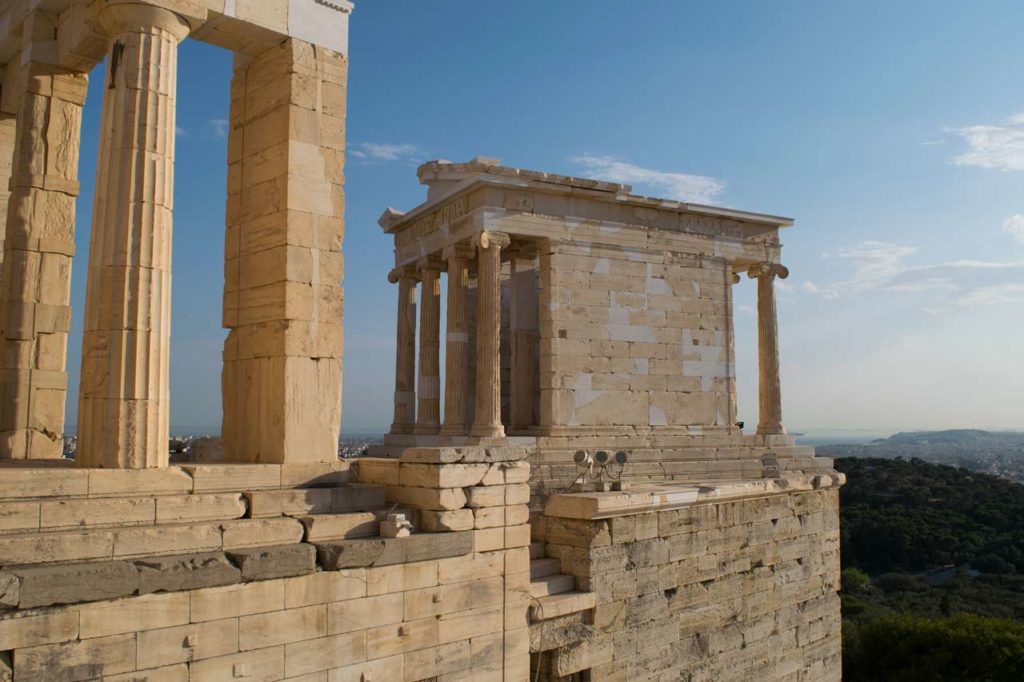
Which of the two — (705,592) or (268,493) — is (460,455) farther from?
(705,592)

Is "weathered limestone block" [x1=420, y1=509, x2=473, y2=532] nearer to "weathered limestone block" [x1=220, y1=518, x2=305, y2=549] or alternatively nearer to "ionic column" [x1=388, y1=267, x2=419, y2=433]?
"weathered limestone block" [x1=220, y1=518, x2=305, y2=549]

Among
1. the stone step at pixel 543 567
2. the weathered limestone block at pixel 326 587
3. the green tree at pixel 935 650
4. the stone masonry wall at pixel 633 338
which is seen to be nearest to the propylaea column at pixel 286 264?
the weathered limestone block at pixel 326 587

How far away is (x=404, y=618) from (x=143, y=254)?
4541mm

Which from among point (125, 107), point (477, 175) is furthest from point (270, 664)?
point (477, 175)

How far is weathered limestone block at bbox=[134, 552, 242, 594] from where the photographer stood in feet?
23.1

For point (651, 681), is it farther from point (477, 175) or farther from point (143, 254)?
point (477, 175)

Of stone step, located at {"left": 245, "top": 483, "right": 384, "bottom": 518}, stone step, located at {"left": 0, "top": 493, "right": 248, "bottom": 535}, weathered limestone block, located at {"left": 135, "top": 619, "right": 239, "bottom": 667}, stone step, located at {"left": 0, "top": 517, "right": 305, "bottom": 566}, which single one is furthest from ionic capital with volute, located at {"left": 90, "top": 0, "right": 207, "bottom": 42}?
weathered limestone block, located at {"left": 135, "top": 619, "right": 239, "bottom": 667}

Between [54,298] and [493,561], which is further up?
[54,298]

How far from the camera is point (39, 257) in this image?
10992mm

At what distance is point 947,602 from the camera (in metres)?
32.4

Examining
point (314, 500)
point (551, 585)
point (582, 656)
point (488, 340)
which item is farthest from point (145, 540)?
point (488, 340)

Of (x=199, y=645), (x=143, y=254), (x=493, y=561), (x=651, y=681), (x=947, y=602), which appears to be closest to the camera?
(x=199, y=645)

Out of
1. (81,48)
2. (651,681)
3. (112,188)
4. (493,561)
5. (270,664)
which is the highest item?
(81,48)

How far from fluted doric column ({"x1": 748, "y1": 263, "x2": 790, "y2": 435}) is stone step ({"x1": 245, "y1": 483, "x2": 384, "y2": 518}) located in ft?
46.6
